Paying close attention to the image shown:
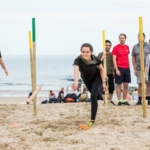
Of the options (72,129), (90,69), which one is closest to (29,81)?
(90,69)

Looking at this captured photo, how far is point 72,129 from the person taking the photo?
299 inches

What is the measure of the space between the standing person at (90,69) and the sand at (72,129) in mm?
621

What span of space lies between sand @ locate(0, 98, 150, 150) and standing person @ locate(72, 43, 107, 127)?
2.04ft

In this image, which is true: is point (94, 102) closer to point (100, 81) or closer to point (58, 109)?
point (100, 81)

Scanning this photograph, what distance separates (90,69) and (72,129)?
1.12 meters

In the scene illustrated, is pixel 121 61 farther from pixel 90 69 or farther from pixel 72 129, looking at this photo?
pixel 72 129

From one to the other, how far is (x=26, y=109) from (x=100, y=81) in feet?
9.69

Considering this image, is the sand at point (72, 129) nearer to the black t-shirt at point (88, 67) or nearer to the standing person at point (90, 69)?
the standing person at point (90, 69)

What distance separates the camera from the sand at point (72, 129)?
623 cm

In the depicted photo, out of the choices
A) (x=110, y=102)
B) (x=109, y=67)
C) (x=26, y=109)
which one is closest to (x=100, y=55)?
(x=109, y=67)

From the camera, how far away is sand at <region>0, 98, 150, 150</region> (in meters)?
6.23

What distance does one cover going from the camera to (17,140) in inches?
261

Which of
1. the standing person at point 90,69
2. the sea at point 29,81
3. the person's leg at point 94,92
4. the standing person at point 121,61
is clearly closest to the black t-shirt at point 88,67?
the standing person at point 90,69

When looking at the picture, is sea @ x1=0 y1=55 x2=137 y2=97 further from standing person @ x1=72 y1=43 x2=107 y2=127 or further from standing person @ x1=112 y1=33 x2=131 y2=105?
standing person @ x1=72 y1=43 x2=107 y2=127
